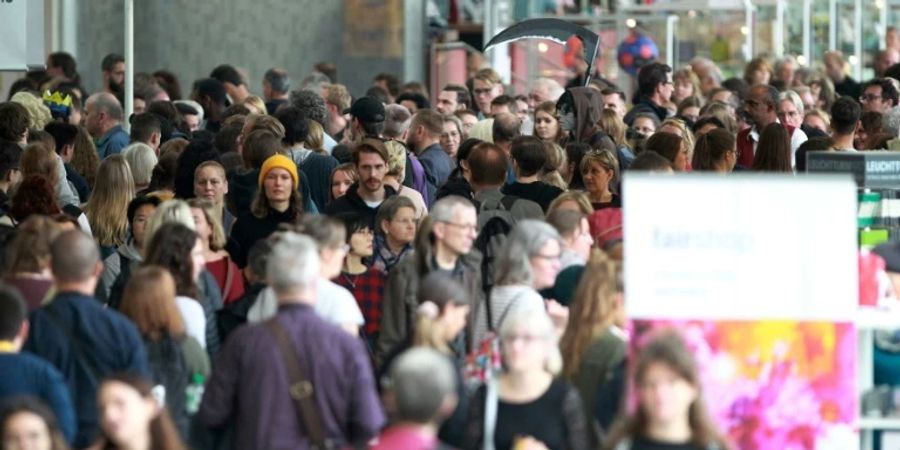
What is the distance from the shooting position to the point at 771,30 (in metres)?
28.4

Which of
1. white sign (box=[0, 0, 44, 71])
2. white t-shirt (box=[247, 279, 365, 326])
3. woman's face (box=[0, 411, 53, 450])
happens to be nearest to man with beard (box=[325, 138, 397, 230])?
white sign (box=[0, 0, 44, 71])

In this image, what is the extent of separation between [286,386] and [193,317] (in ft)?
4.76

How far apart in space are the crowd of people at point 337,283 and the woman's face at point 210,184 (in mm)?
12

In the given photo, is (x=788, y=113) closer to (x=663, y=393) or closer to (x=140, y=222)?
(x=140, y=222)

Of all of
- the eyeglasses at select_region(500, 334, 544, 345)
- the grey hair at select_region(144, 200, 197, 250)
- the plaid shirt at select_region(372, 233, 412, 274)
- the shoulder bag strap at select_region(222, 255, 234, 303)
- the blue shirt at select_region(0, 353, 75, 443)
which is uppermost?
the grey hair at select_region(144, 200, 197, 250)

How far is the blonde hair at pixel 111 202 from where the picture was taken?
1264cm

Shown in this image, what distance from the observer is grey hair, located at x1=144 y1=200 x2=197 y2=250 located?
10.6 metres

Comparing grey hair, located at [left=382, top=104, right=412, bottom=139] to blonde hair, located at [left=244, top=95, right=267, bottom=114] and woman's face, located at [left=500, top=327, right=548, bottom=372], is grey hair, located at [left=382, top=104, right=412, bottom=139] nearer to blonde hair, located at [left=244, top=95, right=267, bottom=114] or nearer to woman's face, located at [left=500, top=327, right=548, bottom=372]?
blonde hair, located at [left=244, top=95, right=267, bottom=114]

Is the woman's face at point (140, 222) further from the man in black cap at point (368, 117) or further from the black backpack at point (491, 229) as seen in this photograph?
the man in black cap at point (368, 117)

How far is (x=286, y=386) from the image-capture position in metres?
8.30

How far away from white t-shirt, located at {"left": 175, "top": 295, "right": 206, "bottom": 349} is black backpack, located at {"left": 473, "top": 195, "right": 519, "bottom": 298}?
6.60ft

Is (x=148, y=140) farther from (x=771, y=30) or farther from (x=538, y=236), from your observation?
(x=771, y=30)

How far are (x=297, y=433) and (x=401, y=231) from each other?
3.29m

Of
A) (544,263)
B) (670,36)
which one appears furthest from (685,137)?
(670,36)
